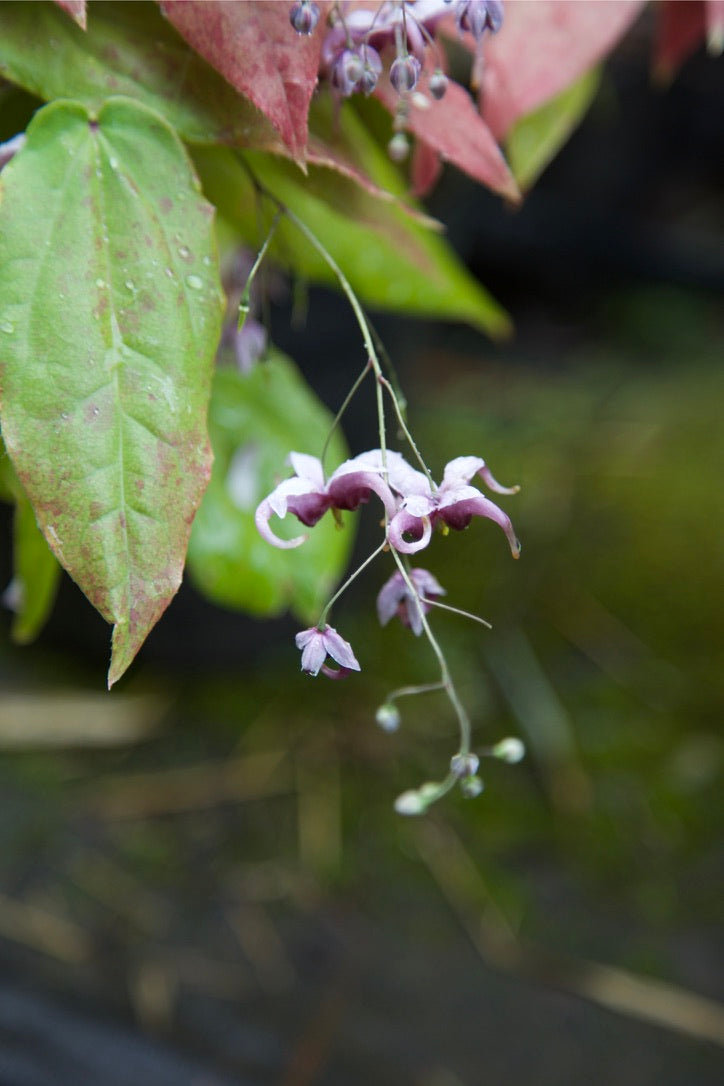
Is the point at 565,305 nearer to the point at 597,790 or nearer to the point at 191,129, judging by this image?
the point at 597,790

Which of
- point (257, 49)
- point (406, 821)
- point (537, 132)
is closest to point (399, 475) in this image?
point (257, 49)

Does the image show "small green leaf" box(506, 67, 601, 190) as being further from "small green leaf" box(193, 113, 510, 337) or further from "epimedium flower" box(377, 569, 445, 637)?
"epimedium flower" box(377, 569, 445, 637)

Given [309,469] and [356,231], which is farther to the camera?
[356,231]

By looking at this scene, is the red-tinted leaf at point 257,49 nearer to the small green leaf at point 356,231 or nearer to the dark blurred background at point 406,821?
the small green leaf at point 356,231

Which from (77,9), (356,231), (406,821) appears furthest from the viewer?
(406,821)

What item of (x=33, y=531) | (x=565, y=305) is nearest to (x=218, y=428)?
(x=33, y=531)

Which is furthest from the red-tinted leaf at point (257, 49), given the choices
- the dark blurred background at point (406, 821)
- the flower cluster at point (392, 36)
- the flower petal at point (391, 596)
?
the dark blurred background at point (406, 821)

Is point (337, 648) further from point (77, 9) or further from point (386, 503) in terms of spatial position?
point (77, 9)
